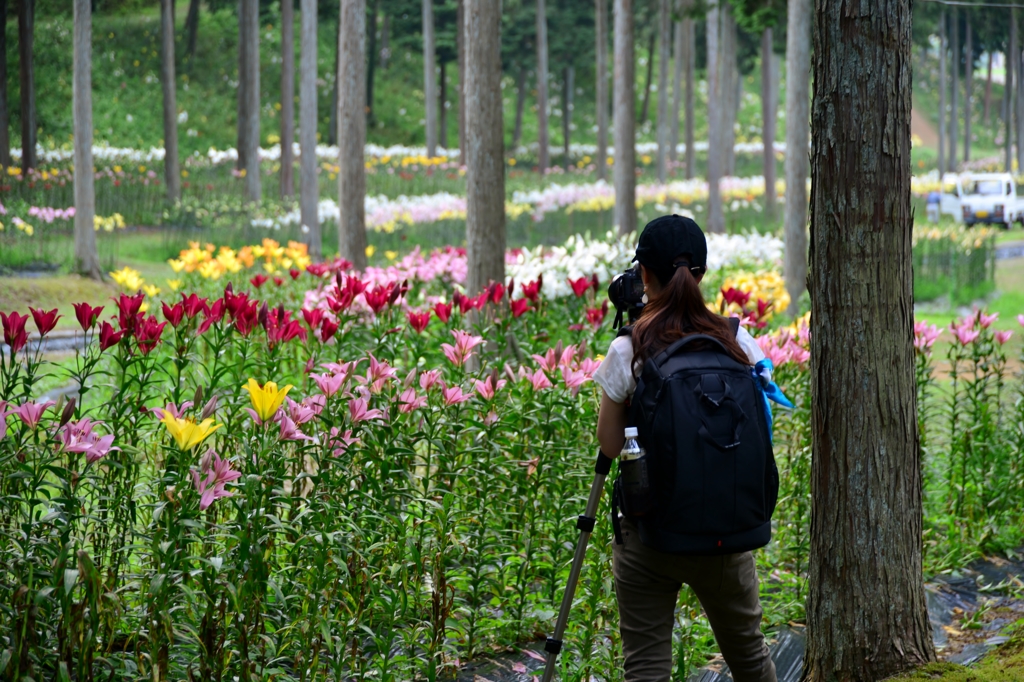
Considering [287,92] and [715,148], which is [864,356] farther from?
[287,92]

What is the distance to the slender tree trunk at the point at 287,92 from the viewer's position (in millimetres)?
18703

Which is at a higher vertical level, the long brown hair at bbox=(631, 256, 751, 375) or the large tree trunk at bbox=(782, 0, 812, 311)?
the large tree trunk at bbox=(782, 0, 812, 311)

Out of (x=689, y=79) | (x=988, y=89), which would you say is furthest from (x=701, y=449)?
(x=988, y=89)

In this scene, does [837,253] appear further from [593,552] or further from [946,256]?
[946,256]

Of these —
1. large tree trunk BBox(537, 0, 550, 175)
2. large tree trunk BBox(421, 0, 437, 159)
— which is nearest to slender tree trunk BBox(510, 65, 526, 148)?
large tree trunk BBox(537, 0, 550, 175)

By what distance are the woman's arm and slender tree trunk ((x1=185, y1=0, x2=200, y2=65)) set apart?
3116 centimetres

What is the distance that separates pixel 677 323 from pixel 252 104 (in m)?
17.7

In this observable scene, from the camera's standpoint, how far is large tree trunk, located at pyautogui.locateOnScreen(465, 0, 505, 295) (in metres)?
6.71

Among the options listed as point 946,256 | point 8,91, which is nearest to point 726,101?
point 946,256

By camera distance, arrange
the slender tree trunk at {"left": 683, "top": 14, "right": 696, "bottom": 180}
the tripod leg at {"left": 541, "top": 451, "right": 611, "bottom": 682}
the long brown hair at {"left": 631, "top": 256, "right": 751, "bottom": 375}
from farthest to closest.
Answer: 1. the slender tree trunk at {"left": 683, "top": 14, "right": 696, "bottom": 180}
2. the tripod leg at {"left": 541, "top": 451, "right": 611, "bottom": 682}
3. the long brown hair at {"left": 631, "top": 256, "right": 751, "bottom": 375}

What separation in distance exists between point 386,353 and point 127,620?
7.21ft

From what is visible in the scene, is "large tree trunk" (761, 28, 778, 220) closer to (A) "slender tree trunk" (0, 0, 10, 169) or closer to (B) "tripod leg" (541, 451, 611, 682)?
(A) "slender tree trunk" (0, 0, 10, 169)

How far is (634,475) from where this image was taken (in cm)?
228

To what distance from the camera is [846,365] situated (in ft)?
9.22
